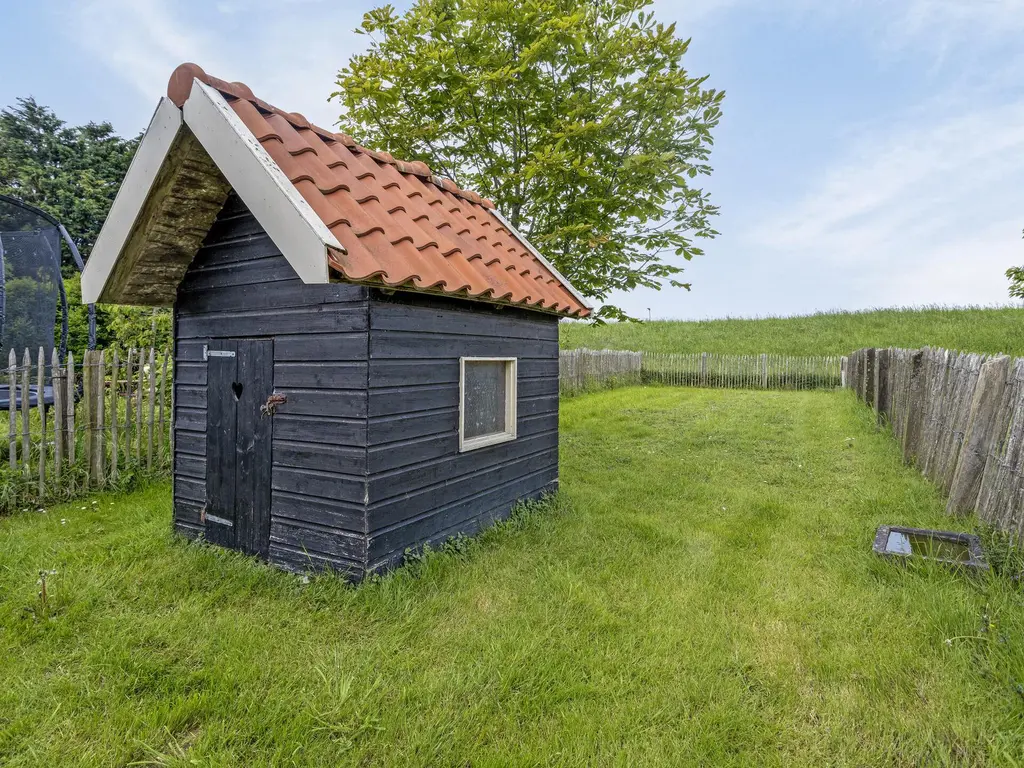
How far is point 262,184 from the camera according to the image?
135 inches

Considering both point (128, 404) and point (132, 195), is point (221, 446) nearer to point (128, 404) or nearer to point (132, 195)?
point (132, 195)

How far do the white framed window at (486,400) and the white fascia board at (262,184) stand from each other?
1.68 meters

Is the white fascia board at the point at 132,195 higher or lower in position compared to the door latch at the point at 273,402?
higher

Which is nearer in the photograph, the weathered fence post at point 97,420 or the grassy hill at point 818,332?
the weathered fence post at point 97,420

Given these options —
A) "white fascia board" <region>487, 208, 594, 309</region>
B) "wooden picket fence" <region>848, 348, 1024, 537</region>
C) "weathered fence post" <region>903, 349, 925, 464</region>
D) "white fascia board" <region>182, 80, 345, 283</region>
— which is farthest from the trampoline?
"weathered fence post" <region>903, 349, 925, 464</region>

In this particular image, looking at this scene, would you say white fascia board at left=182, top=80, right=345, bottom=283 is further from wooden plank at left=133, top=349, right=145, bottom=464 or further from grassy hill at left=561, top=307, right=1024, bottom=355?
grassy hill at left=561, top=307, right=1024, bottom=355

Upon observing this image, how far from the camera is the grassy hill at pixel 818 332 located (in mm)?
23562

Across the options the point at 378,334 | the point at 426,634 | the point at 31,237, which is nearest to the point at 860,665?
the point at 426,634

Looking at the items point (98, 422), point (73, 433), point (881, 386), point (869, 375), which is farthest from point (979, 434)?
point (73, 433)

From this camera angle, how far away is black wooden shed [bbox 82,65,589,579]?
365cm

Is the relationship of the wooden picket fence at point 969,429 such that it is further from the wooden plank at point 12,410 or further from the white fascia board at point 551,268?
the wooden plank at point 12,410

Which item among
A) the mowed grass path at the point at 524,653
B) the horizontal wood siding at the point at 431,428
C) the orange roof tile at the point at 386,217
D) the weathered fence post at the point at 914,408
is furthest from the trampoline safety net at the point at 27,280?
the weathered fence post at the point at 914,408

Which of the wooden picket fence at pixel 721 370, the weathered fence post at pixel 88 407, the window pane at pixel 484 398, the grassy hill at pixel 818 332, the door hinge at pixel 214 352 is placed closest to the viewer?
the door hinge at pixel 214 352

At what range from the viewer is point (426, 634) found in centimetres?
331
